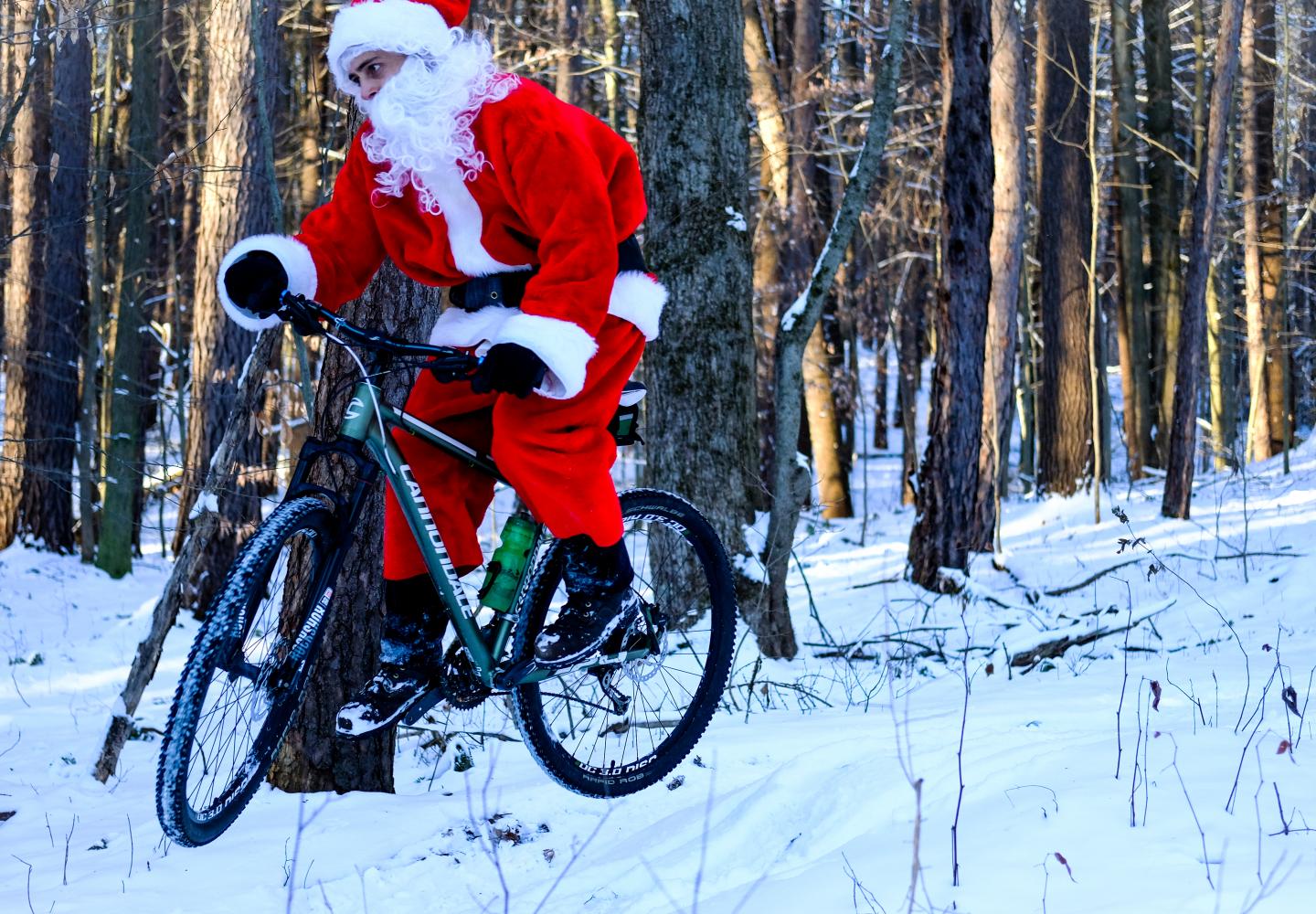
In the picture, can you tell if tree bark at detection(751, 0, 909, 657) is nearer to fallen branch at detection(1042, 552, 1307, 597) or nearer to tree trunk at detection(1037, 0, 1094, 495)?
fallen branch at detection(1042, 552, 1307, 597)

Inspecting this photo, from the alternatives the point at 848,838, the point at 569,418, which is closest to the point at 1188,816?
the point at 848,838

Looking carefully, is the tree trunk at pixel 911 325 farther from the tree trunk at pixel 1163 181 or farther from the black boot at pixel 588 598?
the black boot at pixel 588 598

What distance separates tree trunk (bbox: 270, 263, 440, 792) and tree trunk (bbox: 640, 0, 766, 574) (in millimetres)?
1750

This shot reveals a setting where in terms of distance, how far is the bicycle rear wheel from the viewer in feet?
11.6

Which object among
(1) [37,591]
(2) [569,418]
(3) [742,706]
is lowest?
(1) [37,591]

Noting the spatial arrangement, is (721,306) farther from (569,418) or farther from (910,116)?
(910,116)

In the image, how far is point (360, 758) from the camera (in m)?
4.16

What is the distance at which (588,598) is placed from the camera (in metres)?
3.51

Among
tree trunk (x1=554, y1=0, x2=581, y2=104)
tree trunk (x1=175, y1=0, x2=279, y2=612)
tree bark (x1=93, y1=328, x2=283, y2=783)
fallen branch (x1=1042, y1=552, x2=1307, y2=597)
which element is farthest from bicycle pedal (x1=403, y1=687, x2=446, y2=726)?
tree trunk (x1=554, y1=0, x2=581, y2=104)

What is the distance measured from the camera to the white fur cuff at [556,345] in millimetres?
2994

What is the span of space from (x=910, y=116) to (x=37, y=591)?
1291 centimetres

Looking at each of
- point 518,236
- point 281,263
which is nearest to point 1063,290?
point 518,236

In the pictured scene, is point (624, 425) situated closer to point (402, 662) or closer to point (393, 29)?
point (402, 662)

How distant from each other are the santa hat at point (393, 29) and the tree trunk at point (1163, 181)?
17.1 meters
